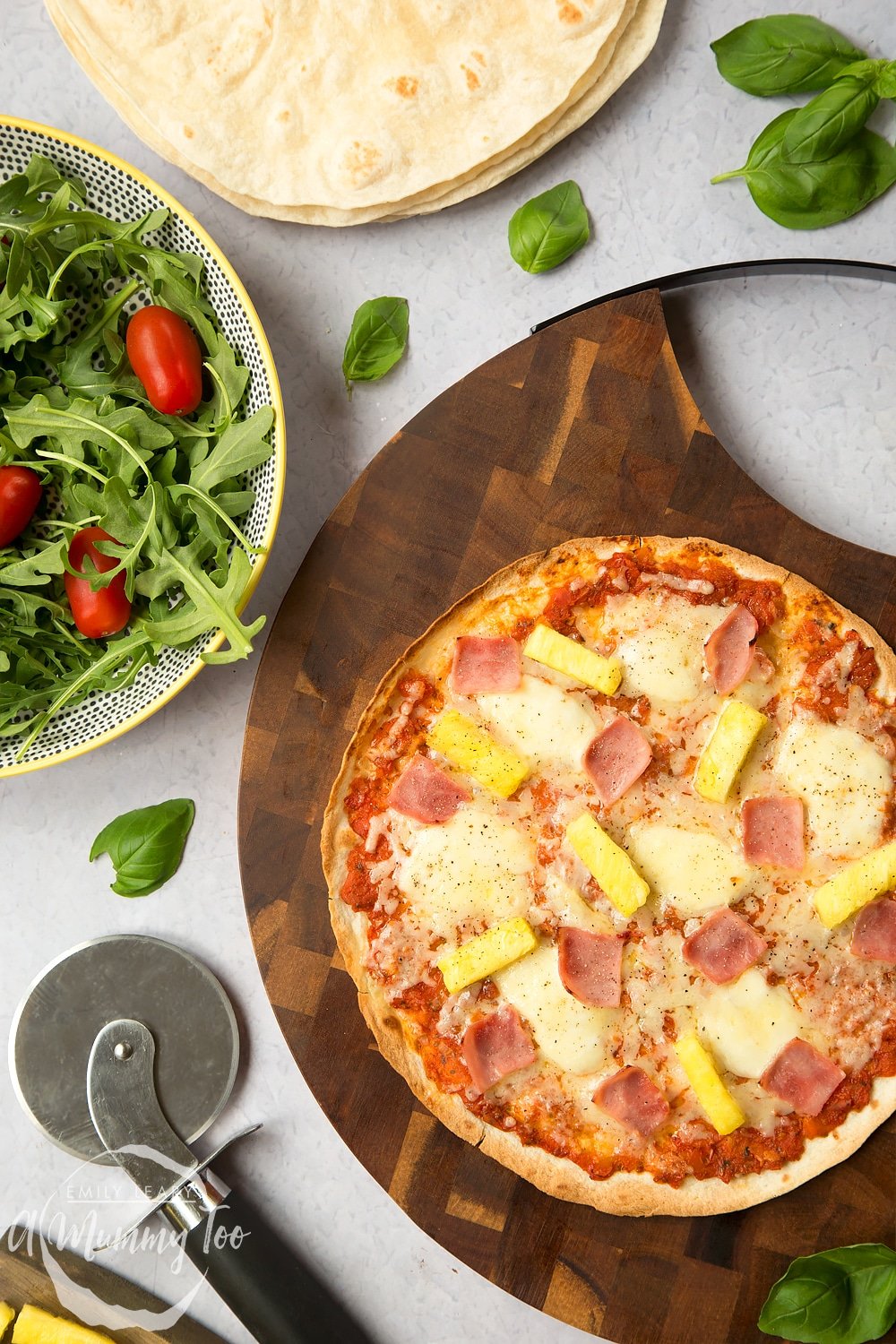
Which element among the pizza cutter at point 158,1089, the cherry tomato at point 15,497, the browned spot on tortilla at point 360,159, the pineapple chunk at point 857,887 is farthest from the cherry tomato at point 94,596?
the pineapple chunk at point 857,887

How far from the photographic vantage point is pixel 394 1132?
2697mm

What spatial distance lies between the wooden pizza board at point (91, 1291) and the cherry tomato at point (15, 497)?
2112mm

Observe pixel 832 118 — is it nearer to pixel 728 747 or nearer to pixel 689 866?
pixel 728 747

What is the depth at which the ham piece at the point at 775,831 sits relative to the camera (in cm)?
258

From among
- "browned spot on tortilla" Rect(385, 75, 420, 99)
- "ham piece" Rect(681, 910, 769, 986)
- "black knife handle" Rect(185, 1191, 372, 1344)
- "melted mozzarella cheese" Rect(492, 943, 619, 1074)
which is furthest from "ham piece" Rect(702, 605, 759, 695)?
"black knife handle" Rect(185, 1191, 372, 1344)

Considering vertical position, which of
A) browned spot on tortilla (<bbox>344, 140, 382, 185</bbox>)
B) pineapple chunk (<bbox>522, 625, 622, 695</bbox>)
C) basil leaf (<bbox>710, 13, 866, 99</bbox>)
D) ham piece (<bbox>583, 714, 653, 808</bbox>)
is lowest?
ham piece (<bbox>583, 714, 653, 808</bbox>)

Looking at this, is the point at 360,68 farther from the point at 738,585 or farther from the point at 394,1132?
the point at 394,1132

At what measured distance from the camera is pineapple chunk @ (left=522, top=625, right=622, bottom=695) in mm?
2611

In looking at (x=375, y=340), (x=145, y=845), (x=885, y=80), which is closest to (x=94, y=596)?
(x=145, y=845)

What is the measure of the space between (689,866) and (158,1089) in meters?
1.67

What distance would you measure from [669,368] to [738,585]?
24.3 inches

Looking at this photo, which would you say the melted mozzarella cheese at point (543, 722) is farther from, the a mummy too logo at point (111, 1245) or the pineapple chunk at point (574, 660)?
the a mummy too logo at point (111, 1245)

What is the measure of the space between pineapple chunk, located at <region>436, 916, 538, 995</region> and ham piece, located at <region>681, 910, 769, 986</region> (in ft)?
1.42

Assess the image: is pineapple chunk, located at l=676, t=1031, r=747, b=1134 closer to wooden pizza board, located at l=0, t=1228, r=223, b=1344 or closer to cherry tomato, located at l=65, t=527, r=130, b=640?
wooden pizza board, located at l=0, t=1228, r=223, b=1344
